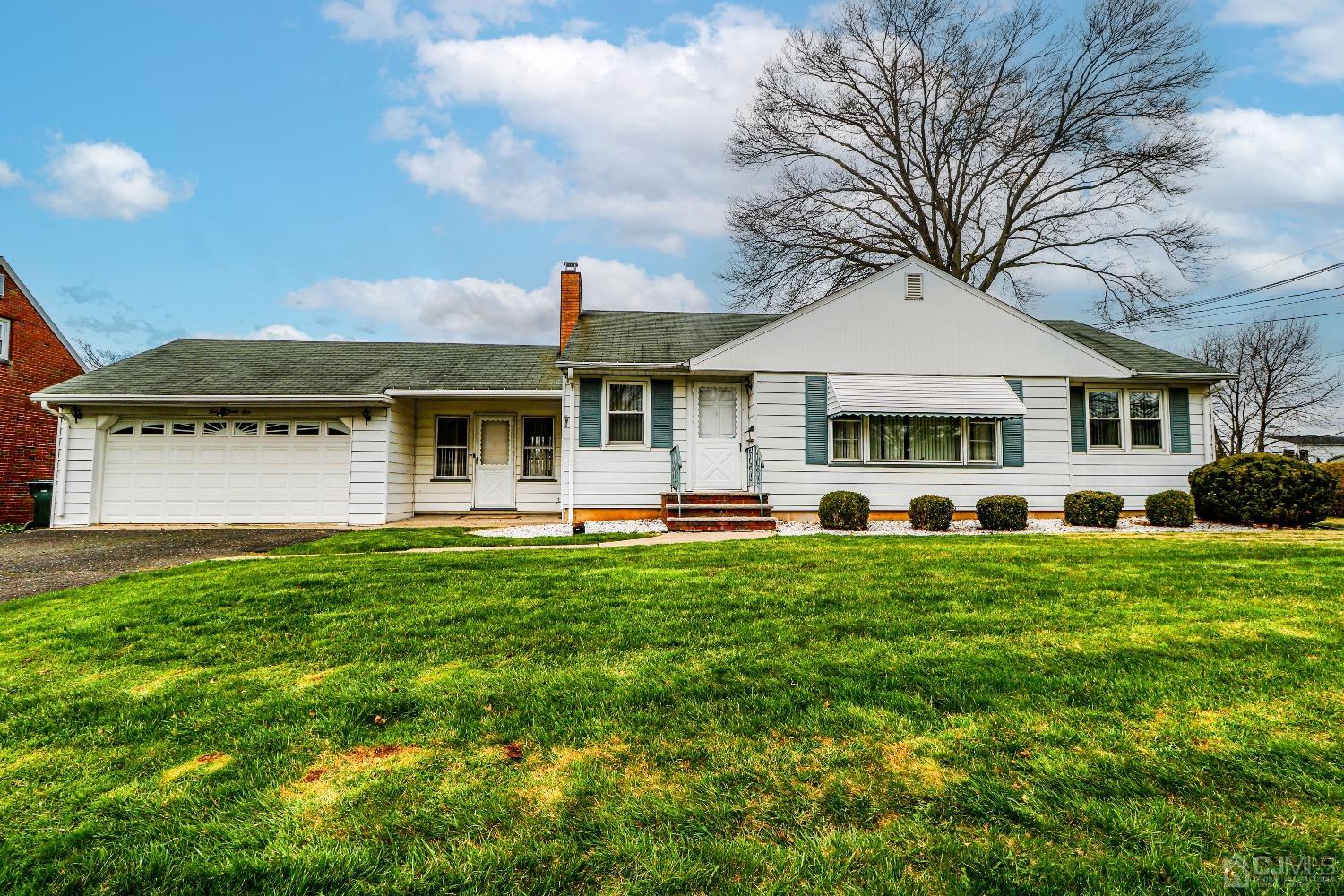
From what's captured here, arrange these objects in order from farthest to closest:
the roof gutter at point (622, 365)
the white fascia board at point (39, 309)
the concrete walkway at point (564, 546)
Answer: the white fascia board at point (39, 309), the roof gutter at point (622, 365), the concrete walkway at point (564, 546)

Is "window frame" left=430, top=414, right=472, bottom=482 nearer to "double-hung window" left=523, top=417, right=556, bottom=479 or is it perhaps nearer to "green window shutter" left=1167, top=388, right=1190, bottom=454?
"double-hung window" left=523, top=417, right=556, bottom=479

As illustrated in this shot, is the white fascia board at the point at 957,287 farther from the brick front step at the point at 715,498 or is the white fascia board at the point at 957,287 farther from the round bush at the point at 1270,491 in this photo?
the brick front step at the point at 715,498

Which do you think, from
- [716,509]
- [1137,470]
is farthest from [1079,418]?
[716,509]

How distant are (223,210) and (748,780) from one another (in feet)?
69.7

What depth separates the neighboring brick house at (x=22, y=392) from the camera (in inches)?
641

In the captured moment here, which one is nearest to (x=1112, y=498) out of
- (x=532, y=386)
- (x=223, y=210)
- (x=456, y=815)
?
(x=532, y=386)

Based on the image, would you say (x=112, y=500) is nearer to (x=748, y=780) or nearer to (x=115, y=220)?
(x=115, y=220)

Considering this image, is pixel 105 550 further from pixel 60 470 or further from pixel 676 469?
pixel 676 469

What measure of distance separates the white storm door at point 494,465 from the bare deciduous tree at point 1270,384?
32.3m

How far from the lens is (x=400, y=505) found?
47.8 feet

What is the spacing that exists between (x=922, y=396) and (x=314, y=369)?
1344 cm

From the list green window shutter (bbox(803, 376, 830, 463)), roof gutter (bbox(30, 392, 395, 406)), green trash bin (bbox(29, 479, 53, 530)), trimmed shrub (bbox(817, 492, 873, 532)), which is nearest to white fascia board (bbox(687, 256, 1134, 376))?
green window shutter (bbox(803, 376, 830, 463))

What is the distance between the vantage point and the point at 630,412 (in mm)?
13266

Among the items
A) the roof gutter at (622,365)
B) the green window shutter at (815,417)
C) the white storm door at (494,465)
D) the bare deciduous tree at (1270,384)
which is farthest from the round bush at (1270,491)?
the bare deciduous tree at (1270,384)
